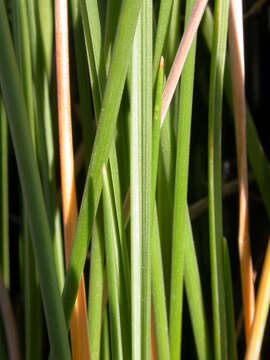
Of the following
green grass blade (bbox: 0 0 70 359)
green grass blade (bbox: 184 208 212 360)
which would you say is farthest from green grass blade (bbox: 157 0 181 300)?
green grass blade (bbox: 0 0 70 359)

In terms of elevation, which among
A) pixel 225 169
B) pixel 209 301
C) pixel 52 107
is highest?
pixel 52 107

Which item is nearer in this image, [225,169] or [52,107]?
[52,107]

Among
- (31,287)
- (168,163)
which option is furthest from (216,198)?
(31,287)

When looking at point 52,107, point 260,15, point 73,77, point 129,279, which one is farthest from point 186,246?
point 260,15

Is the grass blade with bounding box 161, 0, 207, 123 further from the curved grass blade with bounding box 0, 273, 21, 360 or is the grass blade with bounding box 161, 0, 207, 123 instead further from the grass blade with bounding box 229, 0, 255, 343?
the curved grass blade with bounding box 0, 273, 21, 360

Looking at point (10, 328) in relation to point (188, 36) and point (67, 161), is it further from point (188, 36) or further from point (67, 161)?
point (188, 36)

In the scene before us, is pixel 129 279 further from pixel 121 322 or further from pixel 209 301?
pixel 209 301

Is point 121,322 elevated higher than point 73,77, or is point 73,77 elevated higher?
point 73,77
